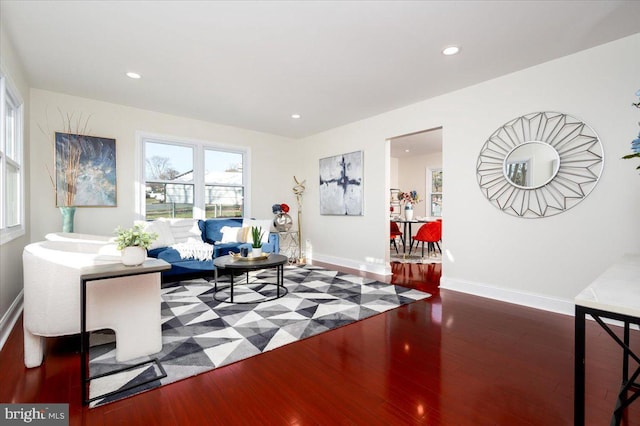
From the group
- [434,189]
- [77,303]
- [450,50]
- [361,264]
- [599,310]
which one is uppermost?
[450,50]

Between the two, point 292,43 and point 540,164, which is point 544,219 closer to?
point 540,164

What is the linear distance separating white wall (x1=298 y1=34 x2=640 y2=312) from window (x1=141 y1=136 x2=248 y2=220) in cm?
279

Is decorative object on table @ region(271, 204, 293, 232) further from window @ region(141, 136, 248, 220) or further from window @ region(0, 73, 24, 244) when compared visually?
window @ region(0, 73, 24, 244)

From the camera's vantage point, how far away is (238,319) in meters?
2.85

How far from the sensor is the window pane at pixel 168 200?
193 inches

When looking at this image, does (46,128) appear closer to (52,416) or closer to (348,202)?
(52,416)

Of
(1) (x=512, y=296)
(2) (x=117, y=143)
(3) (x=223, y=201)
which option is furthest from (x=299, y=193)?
(1) (x=512, y=296)

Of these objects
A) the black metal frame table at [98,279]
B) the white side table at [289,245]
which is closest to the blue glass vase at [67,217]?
the black metal frame table at [98,279]

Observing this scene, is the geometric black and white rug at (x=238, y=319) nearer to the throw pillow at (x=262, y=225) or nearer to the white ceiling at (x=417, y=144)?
the throw pillow at (x=262, y=225)

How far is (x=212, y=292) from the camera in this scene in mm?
3746

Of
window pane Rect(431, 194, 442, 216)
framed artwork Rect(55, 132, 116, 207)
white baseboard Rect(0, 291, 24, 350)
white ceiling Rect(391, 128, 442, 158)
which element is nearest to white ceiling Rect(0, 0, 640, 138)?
framed artwork Rect(55, 132, 116, 207)

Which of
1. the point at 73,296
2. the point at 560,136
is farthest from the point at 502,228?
the point at 73,296

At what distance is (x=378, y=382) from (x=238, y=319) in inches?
58.8

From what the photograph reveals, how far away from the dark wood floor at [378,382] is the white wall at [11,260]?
0.81 ft
